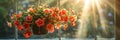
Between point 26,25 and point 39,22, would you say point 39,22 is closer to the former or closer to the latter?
point 39,22

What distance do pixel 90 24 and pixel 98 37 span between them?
0.76 feet

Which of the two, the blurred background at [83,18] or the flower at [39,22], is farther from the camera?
the blurred background at [83,18]

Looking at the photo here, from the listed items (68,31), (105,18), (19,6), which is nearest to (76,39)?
(68,31)

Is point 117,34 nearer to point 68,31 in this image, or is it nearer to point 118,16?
point 118,16

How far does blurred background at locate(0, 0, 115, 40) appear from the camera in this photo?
4254 mm

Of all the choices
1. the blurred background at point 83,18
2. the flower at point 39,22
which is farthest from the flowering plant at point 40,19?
the blurred background at point 83,18

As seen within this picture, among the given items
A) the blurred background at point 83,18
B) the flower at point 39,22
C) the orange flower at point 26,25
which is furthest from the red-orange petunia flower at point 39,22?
the blurred background at point 83,18

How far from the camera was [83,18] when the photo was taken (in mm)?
4277

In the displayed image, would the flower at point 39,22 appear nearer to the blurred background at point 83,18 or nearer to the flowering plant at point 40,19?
Result: the flowering plant at point 40,19

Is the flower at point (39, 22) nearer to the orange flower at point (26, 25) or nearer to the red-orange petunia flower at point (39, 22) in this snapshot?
the red-orange petunia flower at point (39, 22)

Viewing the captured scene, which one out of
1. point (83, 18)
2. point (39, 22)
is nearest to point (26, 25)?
point (39, 22)

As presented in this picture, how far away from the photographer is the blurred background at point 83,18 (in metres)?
4.25

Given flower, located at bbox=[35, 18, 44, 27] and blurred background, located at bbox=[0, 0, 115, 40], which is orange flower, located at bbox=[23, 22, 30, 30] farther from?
blurred background, located at bbox=[0, 0, 115, 40]

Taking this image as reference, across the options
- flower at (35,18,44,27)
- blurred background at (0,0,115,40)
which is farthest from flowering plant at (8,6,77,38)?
Answer: blurred background at (0,0,115,40)
